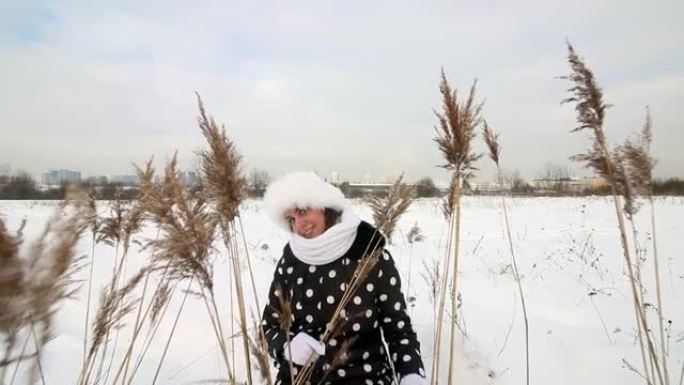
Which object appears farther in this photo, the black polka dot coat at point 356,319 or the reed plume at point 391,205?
the black polka dot coat at point 356,319

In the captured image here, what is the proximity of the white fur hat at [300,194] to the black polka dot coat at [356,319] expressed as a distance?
244 millimetres

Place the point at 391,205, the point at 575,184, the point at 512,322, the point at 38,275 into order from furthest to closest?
the point at 575,184 < the point at 512,322 < the point at 391,205 < the point at 38,275

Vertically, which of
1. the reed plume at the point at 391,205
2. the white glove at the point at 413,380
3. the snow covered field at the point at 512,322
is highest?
the reed plume at the point at 391,205

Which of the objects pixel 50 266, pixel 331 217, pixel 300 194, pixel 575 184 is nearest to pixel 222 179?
pixel 50 266

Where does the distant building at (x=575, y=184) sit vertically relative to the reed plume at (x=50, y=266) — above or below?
above

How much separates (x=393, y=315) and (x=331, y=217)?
2.21 ft

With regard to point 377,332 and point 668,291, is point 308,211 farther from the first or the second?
point 668,291

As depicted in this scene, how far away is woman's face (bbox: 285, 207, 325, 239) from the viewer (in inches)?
96.2

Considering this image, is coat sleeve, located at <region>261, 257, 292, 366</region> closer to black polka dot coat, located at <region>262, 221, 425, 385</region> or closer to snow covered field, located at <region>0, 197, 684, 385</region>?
black polka dot coat, located at <region>262, 221, 425, 385</region>

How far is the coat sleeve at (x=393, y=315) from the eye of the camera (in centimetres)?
215

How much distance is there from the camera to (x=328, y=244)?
7.67ft

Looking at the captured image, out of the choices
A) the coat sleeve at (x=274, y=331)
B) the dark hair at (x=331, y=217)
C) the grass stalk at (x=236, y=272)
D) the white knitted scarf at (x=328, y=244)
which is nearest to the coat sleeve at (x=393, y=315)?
the white knitted scarf at (x=328, y=244)

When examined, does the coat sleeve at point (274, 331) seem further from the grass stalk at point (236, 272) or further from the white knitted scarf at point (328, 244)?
the grass stalk at point (236, 272)

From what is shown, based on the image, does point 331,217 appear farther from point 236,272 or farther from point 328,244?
point 236,272
